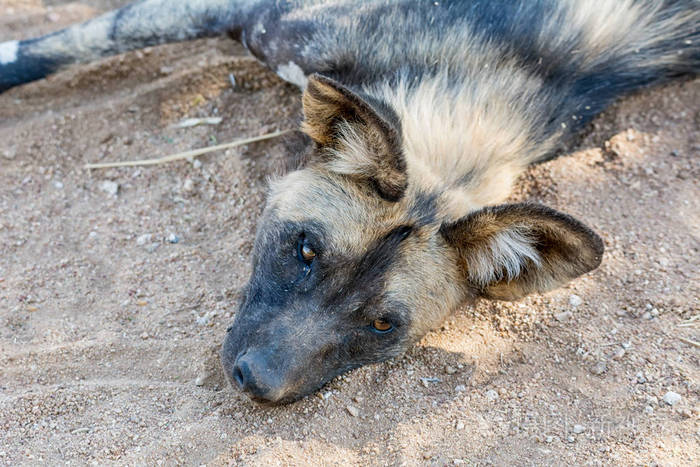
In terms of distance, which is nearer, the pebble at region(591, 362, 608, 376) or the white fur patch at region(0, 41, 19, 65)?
the pebble at region(591, 362, 608, 376)

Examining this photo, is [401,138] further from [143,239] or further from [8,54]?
[8,54]

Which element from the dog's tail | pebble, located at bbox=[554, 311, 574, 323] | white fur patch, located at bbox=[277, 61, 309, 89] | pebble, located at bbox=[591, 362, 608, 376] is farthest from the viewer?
the dog's tail

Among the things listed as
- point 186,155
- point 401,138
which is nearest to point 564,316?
point 401,138

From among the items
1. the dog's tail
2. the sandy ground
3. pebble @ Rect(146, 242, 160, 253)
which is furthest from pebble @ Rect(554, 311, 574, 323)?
the dog's tail

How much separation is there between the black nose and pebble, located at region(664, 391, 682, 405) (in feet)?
5.46

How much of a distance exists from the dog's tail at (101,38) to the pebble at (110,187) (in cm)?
107

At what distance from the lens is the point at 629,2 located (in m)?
4.34

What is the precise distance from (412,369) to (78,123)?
2.95m

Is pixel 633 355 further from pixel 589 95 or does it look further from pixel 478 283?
pixel 589 95

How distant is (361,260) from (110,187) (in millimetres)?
2075

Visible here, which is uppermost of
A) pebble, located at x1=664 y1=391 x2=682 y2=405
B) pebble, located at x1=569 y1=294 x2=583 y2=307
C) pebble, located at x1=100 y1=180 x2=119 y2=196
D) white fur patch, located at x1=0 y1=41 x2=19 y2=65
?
white fur patch, located at x1=0 y1=41 x2=19 y2=65

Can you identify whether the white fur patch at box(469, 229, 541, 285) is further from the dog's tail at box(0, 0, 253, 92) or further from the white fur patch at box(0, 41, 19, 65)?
the white fur patch at box(0, 41, 19, 65)

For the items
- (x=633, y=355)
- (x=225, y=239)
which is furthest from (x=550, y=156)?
(x=225, y=239)

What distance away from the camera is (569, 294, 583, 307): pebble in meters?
3.58
